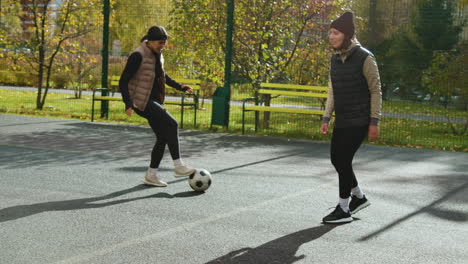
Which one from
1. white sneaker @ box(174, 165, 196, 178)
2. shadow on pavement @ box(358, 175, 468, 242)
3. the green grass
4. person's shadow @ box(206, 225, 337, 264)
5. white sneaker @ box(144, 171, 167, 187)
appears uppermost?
the green grass

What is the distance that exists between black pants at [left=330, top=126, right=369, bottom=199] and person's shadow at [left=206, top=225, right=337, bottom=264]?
0.64 metres

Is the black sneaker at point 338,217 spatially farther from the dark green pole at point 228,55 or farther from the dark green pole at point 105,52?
the dark green pole at point 105,52

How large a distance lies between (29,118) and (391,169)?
9.36 meters

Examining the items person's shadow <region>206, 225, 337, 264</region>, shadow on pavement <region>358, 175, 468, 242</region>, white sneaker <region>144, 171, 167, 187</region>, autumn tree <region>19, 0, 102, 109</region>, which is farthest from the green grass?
person's shadow <region>206, 225, 337, 264</region>

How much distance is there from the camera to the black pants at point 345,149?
18.6 ft

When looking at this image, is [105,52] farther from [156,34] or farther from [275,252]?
[275,252]

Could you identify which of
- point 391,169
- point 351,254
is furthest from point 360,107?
point 391,169

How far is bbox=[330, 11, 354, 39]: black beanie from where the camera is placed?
18.1 ft

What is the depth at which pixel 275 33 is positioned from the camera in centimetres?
1426

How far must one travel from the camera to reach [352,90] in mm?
5609

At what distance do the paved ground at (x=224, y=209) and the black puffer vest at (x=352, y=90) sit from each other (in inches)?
39.1

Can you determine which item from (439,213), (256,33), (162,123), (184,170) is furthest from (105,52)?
(439,213)

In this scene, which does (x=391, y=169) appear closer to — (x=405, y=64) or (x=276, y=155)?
(x=276, y=155)

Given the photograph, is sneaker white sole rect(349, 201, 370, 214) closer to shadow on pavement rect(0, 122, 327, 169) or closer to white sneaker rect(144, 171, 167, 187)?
white sneaker rect(144, 171, 167, 187)
